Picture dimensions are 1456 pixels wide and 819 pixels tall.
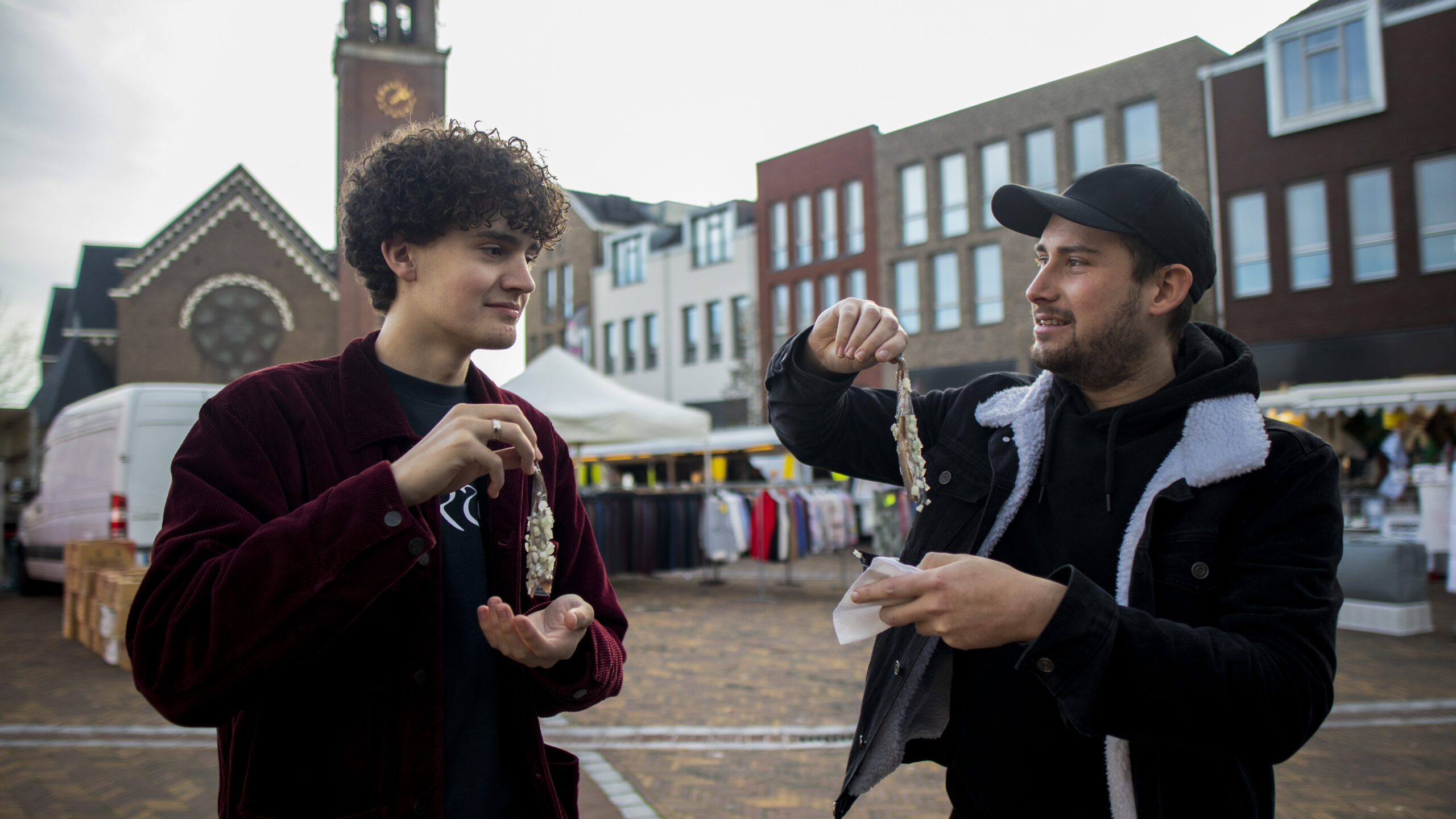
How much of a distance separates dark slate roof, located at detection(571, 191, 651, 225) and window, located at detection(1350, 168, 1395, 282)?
34.7 metres

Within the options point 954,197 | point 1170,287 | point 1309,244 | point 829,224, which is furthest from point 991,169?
point 1170,287

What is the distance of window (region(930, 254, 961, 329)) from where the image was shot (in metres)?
31.4

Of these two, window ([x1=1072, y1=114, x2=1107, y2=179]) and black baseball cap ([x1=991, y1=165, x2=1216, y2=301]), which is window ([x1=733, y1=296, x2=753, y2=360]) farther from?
black baseball cap ([x1=991, y1=165, x2=1216, y2=301])

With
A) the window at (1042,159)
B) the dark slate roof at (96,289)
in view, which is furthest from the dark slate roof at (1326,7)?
the dark slate roof at (96,289)

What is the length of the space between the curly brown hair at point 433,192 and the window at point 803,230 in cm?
3437

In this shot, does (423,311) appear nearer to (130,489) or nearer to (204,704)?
(204,704)

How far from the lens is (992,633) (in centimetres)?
151

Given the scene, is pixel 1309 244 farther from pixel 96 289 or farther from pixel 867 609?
pixel 96 289

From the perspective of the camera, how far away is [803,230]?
120 feet

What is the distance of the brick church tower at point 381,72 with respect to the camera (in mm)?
39500

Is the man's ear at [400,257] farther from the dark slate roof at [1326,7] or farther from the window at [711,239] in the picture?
the window at [711,239]

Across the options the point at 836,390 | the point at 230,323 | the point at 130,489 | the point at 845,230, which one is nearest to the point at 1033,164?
the point at 845,230

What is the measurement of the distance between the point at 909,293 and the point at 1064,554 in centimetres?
3185

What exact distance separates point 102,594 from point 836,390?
355 inches
